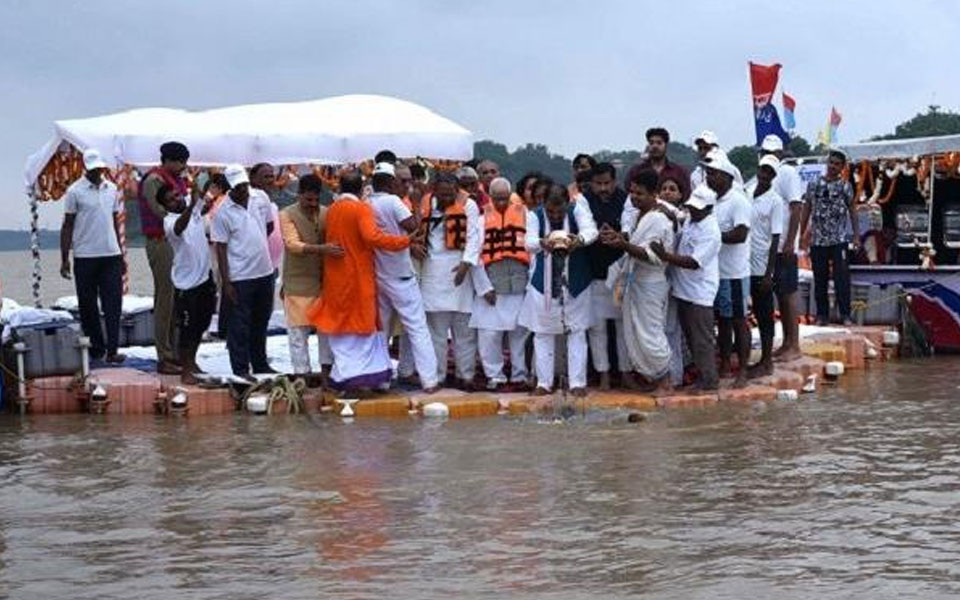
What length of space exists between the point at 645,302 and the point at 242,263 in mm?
3092

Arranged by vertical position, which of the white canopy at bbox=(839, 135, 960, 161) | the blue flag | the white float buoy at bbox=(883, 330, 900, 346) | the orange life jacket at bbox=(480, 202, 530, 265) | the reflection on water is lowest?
the reflection on water

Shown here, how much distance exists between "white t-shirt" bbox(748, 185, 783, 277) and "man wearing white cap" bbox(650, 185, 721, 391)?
89 cm

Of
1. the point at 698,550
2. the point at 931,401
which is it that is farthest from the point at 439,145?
the point at 698,550

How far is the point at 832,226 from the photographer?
51.1ft

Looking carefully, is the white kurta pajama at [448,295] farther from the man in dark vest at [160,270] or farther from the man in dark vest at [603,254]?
the man in dark vest at [160,270]

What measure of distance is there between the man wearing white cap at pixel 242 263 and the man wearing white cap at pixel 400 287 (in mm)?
952

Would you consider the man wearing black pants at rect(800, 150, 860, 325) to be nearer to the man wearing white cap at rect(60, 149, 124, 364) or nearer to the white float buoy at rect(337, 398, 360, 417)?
the white float buoy at rect(337, 398, 360, 417)

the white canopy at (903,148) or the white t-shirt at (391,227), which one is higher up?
the white canopy at (903,148)

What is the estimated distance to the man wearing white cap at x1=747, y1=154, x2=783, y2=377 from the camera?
12.5 m

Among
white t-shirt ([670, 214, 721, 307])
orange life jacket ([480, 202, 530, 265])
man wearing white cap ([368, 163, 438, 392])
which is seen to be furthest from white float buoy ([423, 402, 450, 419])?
white t-shirt ([670, 214, 721, 307])

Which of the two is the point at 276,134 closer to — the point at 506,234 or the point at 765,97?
the point at 506,234

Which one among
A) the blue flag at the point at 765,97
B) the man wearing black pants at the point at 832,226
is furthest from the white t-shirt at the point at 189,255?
the blue flag at the point at 765,97

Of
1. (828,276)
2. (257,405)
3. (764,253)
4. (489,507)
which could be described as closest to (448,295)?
(257,405)

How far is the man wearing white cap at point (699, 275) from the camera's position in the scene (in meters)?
11.2
